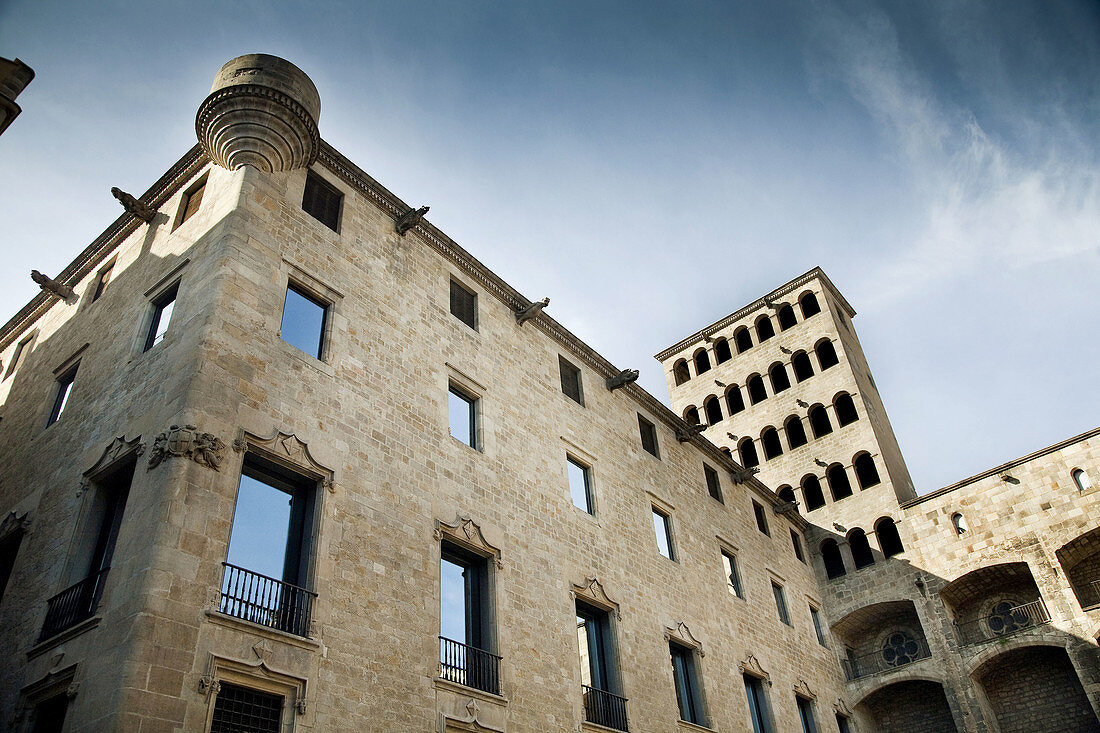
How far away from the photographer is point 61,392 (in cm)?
1766

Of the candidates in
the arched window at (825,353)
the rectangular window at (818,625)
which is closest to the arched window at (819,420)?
the arched window at (825,353)

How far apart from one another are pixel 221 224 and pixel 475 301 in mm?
6938

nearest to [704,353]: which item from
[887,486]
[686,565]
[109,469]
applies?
[887,486]

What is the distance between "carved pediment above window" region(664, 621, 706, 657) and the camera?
2025cm

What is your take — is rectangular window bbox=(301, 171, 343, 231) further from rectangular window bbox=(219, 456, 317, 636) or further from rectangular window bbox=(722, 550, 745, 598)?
rectangular window bbox=(722, 550, 745, 598)

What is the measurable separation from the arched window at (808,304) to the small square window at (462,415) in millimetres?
26867

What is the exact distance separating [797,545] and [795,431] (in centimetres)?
763

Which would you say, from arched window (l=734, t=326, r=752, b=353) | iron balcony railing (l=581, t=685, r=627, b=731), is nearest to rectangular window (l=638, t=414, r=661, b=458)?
iron balcony railing (l=581, t=685, r=627, b=731)

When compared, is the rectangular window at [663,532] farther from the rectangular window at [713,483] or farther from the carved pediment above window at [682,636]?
the rectangular window at [713,483]

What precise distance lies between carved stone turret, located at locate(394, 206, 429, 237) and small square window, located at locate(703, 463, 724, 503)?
45.2 feet

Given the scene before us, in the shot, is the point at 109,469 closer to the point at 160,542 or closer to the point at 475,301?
the point at 160,542

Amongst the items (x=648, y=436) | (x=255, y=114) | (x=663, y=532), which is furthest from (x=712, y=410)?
(x=255, y=114)

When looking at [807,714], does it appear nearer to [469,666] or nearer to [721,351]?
[469,666]

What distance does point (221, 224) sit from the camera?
15039 millimetres
